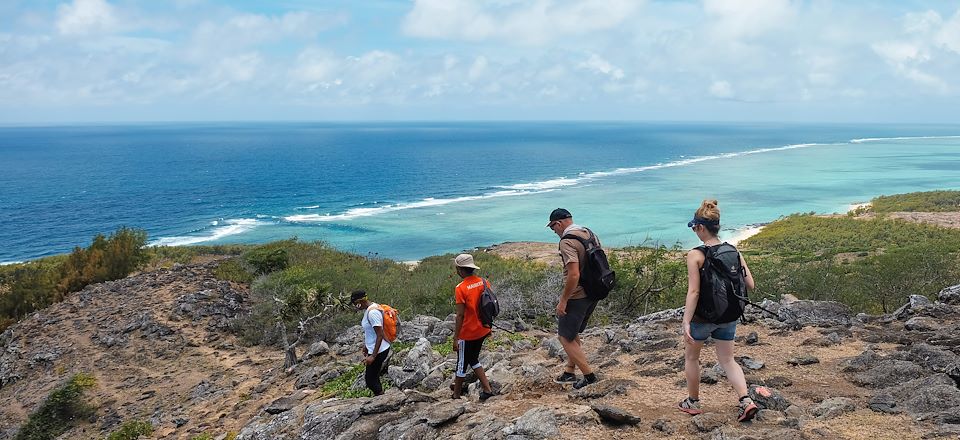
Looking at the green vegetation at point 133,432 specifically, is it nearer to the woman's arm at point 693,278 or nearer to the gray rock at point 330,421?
the gray rock at point 330,421

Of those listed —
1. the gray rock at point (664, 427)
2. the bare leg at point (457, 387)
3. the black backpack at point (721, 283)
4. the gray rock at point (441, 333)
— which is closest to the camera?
the black backpack at point (721, 283)

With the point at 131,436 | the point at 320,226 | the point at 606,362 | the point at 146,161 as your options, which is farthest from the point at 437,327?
the point at 146,161

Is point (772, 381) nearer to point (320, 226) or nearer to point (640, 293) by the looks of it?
point (640, 293)

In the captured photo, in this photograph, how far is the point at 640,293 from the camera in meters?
15.1

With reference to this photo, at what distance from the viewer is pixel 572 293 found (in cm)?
620

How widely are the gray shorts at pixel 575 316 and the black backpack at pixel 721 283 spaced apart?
1.47 metres

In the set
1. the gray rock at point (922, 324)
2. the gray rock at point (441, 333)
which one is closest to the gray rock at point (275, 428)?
the gray rock at point (441, 333)

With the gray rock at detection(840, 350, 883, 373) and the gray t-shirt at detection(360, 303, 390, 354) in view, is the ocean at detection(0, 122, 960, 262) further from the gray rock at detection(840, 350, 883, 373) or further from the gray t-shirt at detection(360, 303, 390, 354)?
the gray t-shirt at detection(360, 303, 390, 354)

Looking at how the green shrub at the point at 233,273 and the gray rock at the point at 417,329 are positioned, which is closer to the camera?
the gray rock at the point at 417,329

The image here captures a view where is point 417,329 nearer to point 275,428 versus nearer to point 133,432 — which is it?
point 275,428

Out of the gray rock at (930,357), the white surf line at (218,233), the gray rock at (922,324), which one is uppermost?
the gray rock at (930,357)

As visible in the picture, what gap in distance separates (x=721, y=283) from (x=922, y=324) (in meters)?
5.50

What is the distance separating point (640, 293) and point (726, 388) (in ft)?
28.2

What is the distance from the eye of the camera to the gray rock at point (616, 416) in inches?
221
